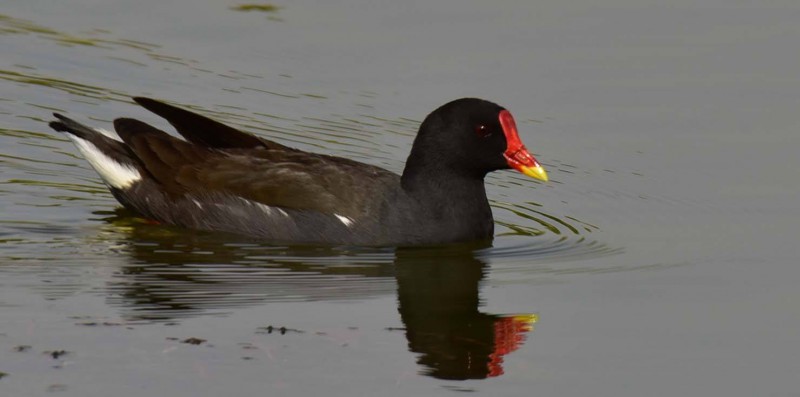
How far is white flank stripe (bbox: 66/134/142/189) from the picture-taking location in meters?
10.6

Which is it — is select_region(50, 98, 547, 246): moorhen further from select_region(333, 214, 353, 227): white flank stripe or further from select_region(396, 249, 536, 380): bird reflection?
select_region(396, 249, 536, 380): bird reflection

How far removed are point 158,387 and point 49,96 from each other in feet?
20.5

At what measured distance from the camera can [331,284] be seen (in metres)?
8.74

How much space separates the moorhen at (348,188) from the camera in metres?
9.85

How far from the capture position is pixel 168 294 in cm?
844

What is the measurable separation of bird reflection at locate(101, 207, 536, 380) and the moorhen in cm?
12

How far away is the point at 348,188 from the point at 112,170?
1.69m

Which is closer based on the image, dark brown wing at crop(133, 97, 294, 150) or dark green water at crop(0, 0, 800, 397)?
dark green water at crop(0, 0, 800, 397)

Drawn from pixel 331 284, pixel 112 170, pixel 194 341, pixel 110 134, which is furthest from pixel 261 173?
pixel 194 341

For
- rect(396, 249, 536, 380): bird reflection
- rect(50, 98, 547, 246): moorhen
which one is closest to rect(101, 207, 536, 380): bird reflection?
rect(396, 249, 536, 380): bird reflection

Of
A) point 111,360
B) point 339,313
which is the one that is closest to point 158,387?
point 111,360

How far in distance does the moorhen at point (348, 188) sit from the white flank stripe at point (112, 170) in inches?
6.4

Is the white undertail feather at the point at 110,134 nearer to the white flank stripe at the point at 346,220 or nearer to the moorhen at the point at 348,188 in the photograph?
the moorhen at the point at 348,188

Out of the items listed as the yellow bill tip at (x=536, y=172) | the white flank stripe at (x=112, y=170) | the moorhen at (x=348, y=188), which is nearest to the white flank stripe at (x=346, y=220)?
the moorhen at (x=348, y=188)
